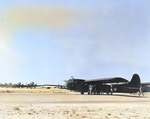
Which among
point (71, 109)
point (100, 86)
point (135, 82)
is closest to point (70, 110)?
point (71, 109)

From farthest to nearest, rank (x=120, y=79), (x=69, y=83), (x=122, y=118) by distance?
(x=69, y=83), (x=120, y=79), (x=122, y=118)

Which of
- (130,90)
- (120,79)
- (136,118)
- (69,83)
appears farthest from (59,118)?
(130,90)

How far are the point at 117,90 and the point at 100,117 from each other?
3075 centimetres

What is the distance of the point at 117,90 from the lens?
40.3 meters

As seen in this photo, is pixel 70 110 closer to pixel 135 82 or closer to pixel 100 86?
pixel 100 86

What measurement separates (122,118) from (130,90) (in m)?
30.2

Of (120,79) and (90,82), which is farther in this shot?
(90,82)

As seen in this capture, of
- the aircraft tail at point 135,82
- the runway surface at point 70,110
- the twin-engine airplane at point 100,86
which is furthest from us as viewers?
the aircraft tail at point 135,82

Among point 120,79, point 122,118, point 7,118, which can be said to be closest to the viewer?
point 7,118

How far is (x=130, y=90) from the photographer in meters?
39.2

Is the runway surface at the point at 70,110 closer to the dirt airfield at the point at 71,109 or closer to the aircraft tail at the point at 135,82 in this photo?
the dirt airfield at the point at 71,109

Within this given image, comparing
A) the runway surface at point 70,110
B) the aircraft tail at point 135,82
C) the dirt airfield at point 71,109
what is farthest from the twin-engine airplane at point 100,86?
the runway surface at point 70,110

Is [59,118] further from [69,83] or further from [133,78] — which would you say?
[133,78]

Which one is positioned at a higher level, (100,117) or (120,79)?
(120,79)
